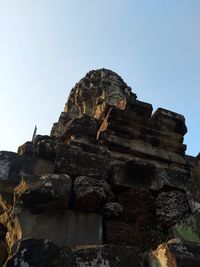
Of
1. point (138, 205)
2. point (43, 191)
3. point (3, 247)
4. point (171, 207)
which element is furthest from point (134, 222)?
point (3, 247)

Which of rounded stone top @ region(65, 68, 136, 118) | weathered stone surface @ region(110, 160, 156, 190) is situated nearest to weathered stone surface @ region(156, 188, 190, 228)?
weathered stone surface @ region(110, 160, 156, 190)

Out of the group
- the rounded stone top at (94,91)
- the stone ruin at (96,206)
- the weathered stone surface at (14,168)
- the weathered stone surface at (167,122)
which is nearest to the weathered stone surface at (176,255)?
the stone ruin at (96,206)

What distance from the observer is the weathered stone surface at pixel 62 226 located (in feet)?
8.22

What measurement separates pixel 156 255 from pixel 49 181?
103 cm

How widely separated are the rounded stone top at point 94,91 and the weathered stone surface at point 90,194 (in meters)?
6.40

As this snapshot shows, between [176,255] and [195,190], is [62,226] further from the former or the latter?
[195,190]

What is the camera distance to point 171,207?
2.97 metres

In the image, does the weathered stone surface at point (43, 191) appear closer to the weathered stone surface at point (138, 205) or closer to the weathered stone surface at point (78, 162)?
the weathered stone surface at point (78, 162)

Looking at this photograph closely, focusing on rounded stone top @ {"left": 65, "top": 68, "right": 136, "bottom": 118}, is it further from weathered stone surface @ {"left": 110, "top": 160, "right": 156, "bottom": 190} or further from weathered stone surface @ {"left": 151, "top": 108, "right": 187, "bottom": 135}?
weathered stone surface @ {"left": 110, "top": 160, "right": 156, "bottom": 190}

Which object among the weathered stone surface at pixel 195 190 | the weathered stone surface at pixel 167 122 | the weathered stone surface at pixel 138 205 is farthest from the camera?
the weathered stone surface at pixel 167 122

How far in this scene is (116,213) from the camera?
2801mm

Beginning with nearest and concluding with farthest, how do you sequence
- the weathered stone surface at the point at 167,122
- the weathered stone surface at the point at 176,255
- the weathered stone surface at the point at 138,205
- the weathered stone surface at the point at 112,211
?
the weathered stone surface at the point at 176,255, the weathered stone surface at the point at 112,211, the weathered stone surface at the point at 138,205, the weathered stone surface at the point at 167,122

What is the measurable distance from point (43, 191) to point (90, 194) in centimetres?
37

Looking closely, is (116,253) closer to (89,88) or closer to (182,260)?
(182,260)
